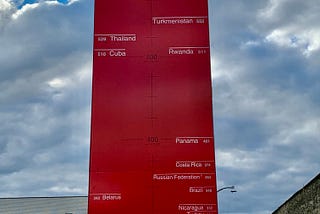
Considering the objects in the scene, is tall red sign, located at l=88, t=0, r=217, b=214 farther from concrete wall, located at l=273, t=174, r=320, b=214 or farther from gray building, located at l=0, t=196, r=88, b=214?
gray building, located at l=0, t=196, r=88, b=214

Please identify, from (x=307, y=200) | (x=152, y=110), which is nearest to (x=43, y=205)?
(x=307, y=200)

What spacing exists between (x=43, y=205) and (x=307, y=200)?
2405cm

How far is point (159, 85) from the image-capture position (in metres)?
11.0

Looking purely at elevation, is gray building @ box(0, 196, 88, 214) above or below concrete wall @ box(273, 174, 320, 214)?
above

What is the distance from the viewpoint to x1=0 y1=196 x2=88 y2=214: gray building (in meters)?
36.3

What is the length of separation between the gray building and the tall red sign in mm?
26228

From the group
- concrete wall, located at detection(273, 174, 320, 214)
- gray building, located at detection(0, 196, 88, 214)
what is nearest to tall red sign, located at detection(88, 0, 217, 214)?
concrete wall, located at detection(273, 174, 320, 214)

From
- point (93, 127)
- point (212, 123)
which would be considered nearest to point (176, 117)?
point (212, 123)

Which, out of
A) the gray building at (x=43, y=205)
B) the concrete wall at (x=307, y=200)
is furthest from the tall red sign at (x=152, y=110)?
the gray building at (x=43, y=205)

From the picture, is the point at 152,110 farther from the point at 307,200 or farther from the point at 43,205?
the point at 43,205

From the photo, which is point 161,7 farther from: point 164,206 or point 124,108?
point 164,206

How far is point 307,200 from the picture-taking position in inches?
657

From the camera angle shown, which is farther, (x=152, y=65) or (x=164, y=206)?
(x=152, y=65)

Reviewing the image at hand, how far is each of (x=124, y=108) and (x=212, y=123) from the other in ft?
6.07
